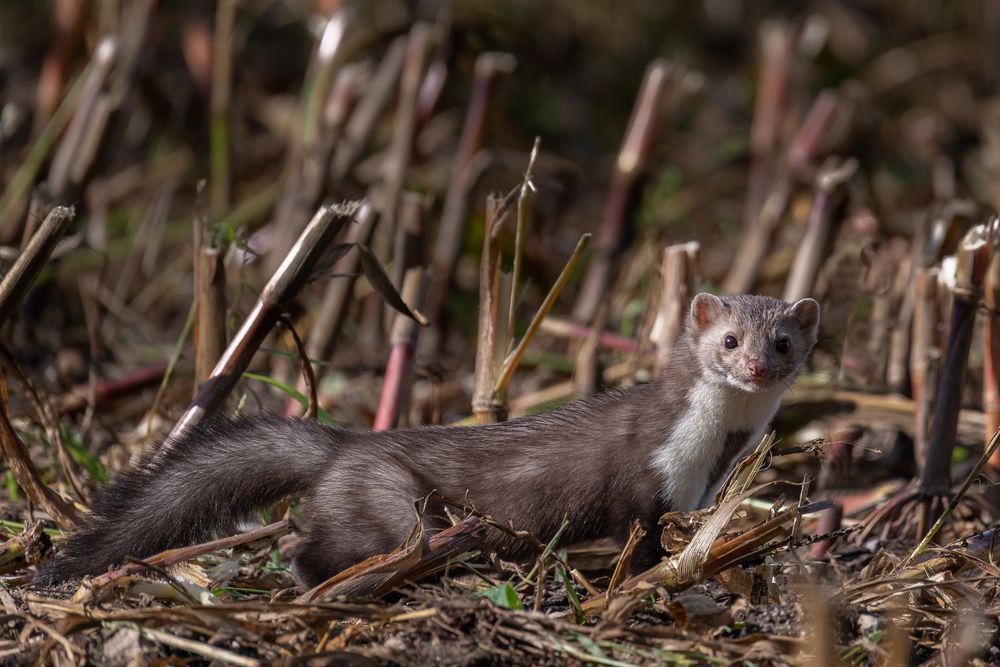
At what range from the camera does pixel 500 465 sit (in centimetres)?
411

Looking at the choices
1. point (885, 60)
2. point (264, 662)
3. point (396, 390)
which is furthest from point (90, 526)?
point (885, 60)

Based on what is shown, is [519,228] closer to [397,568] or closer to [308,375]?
[308,375]

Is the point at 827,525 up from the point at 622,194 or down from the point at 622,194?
down

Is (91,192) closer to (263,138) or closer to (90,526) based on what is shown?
(263,138)

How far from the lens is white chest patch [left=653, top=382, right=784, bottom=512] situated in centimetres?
411

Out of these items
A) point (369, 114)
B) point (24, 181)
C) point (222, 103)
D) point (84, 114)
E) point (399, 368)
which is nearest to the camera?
point (399, 368)

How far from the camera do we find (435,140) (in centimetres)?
952

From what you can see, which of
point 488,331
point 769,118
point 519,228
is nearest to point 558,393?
point 488,331

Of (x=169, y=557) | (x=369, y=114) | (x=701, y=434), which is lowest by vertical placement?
(x=169, y=557)

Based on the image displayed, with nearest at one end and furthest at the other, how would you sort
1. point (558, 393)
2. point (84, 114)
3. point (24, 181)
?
1. point (558, 393)
2. point (24, 181)
3. point (84, 114)

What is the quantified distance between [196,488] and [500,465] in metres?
0.92

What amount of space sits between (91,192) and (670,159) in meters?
4.59

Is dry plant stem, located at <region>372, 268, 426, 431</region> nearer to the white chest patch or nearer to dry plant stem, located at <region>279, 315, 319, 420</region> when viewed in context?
dry plant stem, located at <region>279, 315, 319, 420</region>

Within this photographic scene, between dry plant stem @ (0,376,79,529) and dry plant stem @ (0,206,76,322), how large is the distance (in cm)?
34
